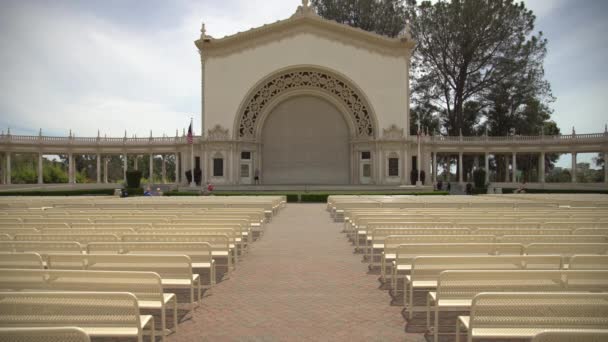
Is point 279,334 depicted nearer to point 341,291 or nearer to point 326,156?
point 341,291

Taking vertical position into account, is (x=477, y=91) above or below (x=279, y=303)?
above

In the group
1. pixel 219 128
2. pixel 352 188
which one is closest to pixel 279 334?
pixel 352 188

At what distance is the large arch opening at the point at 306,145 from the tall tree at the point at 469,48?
15780 millimetres

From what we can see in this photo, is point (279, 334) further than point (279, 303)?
No

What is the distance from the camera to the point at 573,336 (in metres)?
2.90

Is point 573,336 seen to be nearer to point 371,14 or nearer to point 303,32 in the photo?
point 303,32

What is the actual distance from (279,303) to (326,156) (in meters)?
44.2

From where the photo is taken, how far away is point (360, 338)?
5004 mm

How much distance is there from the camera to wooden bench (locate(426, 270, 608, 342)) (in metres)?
4.42

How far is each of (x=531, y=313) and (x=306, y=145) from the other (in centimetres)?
4668

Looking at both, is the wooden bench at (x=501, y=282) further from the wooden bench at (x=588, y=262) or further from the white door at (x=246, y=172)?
the white door at (x=246, y=172)

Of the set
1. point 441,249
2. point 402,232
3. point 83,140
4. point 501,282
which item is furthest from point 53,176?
point 501,282

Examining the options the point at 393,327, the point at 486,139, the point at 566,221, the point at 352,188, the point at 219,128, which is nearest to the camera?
the point at 393,327

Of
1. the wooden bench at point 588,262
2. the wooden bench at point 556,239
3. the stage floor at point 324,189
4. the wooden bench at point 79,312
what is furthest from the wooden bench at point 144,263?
the stage floor at point 324,189
